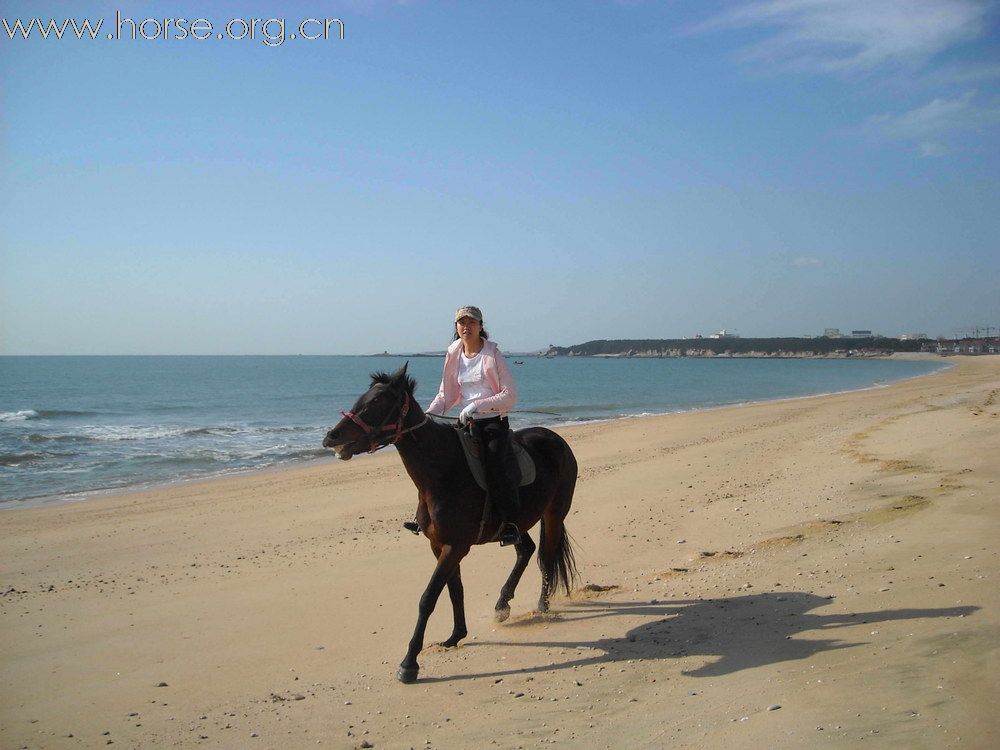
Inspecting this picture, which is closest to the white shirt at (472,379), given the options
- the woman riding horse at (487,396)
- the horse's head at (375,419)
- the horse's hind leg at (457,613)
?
the woman riding horse at (487,396)

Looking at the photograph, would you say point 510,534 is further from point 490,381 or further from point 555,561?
point 490,381

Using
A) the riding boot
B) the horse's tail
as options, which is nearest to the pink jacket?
the riding boot

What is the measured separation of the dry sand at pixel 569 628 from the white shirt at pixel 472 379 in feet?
6.37

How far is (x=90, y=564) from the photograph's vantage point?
30.5 ft

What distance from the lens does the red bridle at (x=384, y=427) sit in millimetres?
5086

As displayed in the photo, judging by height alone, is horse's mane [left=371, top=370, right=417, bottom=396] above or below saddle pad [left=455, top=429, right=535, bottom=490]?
above

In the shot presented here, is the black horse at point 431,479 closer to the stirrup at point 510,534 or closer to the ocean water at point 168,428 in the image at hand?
the stirrup at point 510,534

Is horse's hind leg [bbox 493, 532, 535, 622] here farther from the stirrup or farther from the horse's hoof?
the horse's hoof

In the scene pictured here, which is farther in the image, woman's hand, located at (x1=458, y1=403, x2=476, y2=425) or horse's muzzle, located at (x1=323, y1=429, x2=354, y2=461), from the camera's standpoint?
woman's hand, located at (x1=458, y1=403, x2=476, y2=425)

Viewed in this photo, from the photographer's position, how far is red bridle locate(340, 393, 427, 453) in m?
5.09

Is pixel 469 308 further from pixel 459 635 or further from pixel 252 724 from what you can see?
pixel 252 724

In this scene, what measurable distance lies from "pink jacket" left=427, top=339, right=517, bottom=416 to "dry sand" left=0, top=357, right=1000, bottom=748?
186cm

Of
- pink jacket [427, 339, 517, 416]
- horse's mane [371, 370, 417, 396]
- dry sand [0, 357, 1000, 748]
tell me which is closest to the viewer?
dry sand [0, 357, 1000, 748]

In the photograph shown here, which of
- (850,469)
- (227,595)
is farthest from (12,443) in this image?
(850,469)
